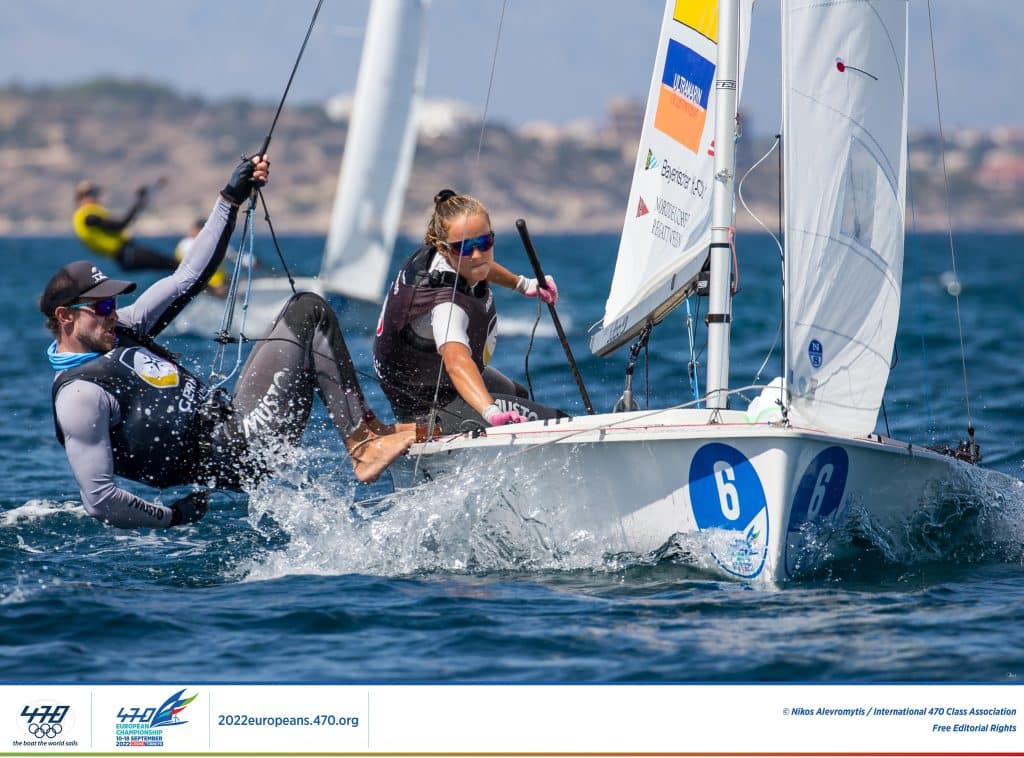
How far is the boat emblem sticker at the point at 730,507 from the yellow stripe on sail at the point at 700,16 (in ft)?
6.99

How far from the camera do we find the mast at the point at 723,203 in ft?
17.8

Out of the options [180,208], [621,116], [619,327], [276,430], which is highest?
[621,116]

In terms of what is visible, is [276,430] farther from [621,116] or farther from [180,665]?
[621,116]

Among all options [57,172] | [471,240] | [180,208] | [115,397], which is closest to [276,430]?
[115,397]

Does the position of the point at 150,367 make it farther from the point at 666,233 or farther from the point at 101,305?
the point at 666,233

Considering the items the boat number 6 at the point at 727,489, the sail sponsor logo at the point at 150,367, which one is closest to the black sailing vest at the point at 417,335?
the sail sponsor logo at the point at 150,367

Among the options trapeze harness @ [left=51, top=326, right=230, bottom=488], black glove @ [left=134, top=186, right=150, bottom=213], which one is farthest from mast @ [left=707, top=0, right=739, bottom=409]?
black glove @ [left=134, top=186, right=150, bottom=213]

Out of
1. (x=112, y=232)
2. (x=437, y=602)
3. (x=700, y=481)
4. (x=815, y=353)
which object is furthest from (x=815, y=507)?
(x=112, y=232)

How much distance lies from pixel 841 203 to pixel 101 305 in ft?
8.94

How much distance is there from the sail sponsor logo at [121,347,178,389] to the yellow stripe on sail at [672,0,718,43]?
107 inches

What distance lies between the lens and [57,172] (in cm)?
11400

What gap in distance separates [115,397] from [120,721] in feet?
5.31

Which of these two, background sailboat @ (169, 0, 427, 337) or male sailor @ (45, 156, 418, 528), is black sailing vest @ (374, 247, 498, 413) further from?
background sailboat @ (169, 0, 427, 337)

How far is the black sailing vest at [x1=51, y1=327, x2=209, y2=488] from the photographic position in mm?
5199
